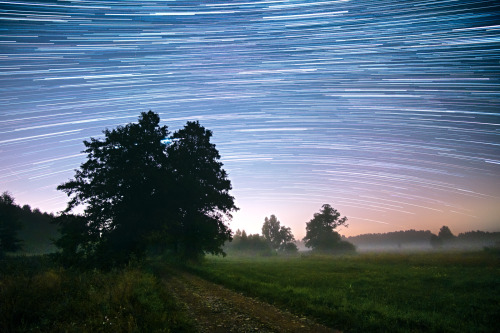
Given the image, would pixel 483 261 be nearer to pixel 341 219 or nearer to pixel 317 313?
pixel 317 313

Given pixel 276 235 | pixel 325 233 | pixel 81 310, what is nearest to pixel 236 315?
pixel 81 310

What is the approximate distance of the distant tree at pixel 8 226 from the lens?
44.3 metres

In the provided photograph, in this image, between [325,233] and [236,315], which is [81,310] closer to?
[236,315]

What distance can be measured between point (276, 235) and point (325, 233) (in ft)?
115

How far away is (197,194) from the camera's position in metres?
27.7

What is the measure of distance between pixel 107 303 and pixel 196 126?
27.2m

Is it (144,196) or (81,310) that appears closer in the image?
(81,310)

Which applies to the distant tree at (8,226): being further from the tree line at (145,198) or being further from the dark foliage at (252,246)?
the dark foliage at (252,246)

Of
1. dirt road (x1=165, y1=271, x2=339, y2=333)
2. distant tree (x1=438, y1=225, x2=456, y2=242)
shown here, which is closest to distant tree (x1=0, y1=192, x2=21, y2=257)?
dirt road (x1=165, y1=271, x2=339, y2=333)

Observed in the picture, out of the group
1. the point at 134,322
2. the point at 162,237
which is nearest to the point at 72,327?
the point at 134,322

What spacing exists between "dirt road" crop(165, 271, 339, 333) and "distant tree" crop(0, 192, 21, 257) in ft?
183

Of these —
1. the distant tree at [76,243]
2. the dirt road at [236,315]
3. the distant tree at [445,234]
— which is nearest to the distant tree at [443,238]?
the distant tree at [445,234]

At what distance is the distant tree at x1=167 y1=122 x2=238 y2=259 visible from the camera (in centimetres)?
2677

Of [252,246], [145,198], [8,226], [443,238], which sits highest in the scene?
[145,198]
